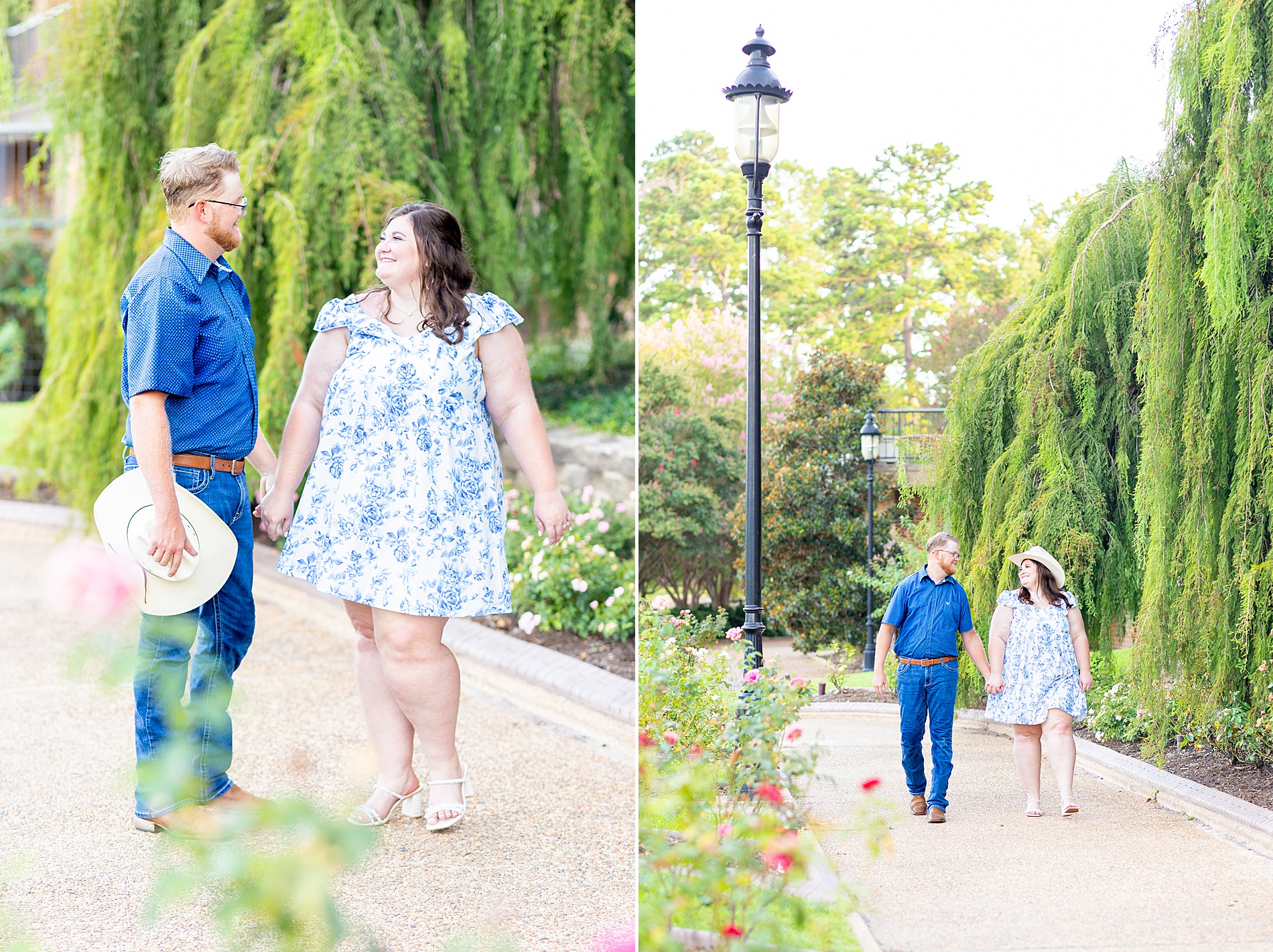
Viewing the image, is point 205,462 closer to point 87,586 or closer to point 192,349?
point 192,349

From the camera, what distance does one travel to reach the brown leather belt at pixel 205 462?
8.96ft

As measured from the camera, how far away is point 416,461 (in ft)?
8.86

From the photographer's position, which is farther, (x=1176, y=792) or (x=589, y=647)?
(x=589, y=647)

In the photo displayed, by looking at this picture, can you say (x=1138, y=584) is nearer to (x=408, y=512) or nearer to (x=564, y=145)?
(x=408, y=512)

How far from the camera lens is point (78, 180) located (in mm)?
6867

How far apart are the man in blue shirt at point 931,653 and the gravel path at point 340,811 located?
79 centimetres

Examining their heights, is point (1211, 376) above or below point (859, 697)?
above

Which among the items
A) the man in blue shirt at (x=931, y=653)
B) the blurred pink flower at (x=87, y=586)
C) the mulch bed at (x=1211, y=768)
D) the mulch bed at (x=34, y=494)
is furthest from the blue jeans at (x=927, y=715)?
the mulch bed at (x=34, y=494)

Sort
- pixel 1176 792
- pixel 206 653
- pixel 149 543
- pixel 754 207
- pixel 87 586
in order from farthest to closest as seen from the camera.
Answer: pixel 206 653
pixel 149 543
pixel 754 207
pixel 1176 792
pixel 87 586

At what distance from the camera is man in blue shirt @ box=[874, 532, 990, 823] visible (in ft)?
6.36

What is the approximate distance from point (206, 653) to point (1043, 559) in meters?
1.91

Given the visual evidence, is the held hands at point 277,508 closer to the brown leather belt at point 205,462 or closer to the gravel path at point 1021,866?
the brown leather belt at point 205,462

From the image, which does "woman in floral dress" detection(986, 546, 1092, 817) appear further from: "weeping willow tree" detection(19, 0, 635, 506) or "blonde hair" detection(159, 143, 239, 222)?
"weeping willow tree" detection(19, 0, 635, 506)

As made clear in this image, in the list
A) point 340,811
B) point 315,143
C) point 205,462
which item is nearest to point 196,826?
point 340,811
